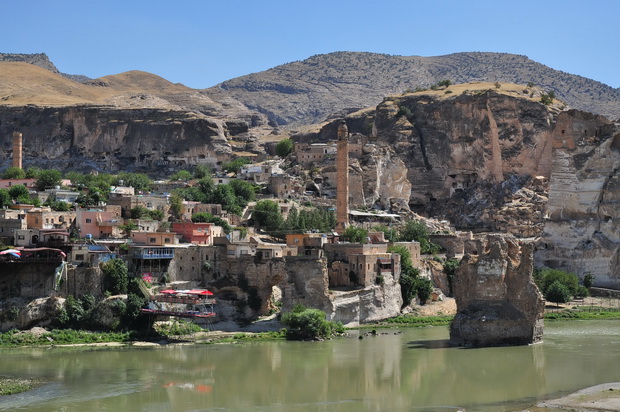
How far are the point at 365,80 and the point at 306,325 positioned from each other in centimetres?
11799

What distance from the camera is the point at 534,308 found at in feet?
123

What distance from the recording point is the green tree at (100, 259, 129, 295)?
129 ft

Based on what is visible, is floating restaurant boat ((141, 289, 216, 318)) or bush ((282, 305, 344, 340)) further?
bush ((282, 305, 344, 340))

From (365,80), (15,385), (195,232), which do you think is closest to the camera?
(15,385)

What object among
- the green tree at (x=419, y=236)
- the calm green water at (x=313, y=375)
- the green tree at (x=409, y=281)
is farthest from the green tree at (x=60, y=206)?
the green tree at (x=419, y=236)

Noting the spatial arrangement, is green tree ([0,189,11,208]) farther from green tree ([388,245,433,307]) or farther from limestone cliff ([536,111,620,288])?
limestone cliff ([536,111,620,288])

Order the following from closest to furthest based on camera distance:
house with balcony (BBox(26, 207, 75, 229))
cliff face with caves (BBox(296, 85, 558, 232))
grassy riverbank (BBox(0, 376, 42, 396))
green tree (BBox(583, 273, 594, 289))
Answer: grassy riverbank (BBox(0, 376, 42, 396)) → house with balcony (BBox(26, 207, 75, 229)) → green tree (BBox(583, 273, 594, 289)) → cliff face with caves (BBox(296, 85, 558, 232))

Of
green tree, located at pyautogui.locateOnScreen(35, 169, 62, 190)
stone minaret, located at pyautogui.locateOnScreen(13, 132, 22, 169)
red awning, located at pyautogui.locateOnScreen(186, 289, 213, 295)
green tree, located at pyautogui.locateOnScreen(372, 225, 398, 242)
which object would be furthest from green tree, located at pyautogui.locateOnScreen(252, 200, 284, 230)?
stone minaret, located at pyautogui.locateOnScreen(13, 132, 22, 169)

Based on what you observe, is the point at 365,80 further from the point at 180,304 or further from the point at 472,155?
the point at 180,304

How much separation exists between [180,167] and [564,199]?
27721 mm

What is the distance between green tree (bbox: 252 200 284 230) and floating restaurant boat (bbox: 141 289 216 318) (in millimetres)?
12675

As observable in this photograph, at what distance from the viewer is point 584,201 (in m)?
63.2

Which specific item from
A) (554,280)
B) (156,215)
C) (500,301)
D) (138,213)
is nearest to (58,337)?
(138,213)

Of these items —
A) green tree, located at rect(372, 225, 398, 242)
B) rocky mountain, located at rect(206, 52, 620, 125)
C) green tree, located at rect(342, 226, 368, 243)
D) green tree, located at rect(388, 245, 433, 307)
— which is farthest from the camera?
rocky mountain, located at rect(206, 52, 620, 125)
